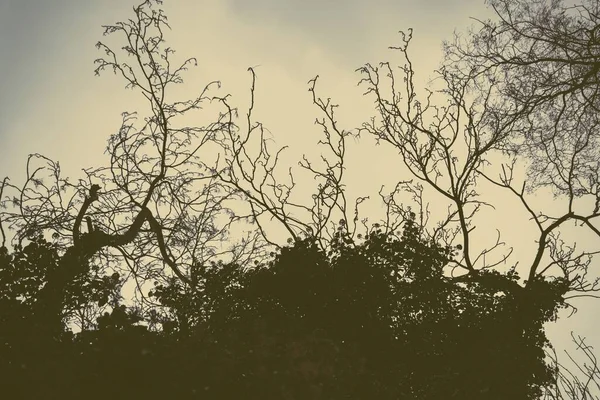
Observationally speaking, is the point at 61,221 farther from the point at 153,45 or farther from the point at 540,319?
the point at 540,319

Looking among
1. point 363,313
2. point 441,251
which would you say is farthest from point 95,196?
point 441,251

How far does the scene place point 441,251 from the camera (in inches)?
496

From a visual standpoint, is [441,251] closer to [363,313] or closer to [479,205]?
[363,313]

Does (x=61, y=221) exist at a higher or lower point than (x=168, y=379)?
higher

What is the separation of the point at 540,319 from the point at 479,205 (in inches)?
135

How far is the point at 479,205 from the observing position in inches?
600

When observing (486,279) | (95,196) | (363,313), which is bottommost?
(363,313)

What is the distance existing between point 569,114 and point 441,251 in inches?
157

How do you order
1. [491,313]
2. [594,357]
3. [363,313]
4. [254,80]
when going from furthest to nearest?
[254,80] → [491,313] → [363,313] → [594,357]

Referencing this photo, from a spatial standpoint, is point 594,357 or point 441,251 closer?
point 594,357

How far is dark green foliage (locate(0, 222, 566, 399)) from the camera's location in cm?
833

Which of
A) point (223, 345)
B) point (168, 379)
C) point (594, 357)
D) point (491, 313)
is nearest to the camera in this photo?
point (168, 379)

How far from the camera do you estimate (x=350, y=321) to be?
37.3ft

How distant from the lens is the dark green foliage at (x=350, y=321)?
27.3 feet
